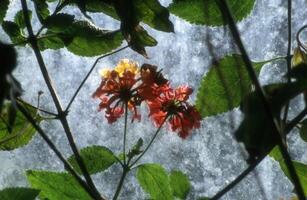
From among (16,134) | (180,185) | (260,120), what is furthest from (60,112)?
(260,120)

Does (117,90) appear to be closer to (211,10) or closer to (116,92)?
(116,92)

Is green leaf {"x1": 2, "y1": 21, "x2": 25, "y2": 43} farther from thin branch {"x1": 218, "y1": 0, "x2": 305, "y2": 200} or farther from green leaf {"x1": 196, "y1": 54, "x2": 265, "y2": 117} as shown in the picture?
thin branch {"x1": 218, "y1": 0, "x2": 305, "y2": 200}

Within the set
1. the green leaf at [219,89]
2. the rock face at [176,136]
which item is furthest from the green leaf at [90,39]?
the rock face at [176,136]

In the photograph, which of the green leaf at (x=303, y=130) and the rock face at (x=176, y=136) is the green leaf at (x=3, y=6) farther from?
the rock face at (x=176, y=136)

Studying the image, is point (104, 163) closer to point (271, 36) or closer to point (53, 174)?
point (53, 174)

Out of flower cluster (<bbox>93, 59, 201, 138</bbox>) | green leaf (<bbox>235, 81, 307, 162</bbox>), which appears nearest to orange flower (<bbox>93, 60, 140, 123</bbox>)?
flower cluster (<bbox>93, 59, 201, 138</bbox>)

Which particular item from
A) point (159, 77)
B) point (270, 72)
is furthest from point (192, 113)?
point (270, 72)
